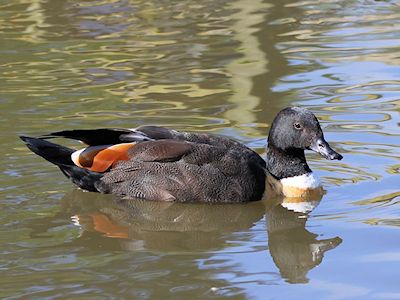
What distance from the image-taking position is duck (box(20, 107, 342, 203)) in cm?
1019

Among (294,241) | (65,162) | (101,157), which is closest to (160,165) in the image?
(101,157)

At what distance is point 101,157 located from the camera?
10.5 metres

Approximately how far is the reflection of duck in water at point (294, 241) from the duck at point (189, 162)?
24cm

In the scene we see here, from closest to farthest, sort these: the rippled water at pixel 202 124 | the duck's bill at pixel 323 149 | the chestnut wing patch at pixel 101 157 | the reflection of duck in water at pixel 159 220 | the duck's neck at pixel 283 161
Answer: the rippled water at pixel 202 124, the reflection of duck in water at pixel 159 220, the duck's bill at pixel 323 149, the chestnut wing patch at pixel 101 157, the duck's neck at pixel 283 161

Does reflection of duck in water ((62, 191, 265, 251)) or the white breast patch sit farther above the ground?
reflection of duck in water ((62, 191, 265, 251))

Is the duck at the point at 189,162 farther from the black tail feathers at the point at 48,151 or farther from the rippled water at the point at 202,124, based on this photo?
the rippled water at the point at 202,124

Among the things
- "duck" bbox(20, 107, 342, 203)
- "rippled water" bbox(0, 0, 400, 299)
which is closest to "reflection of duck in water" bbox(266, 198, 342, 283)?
"rippled water" bbox(0, 0, 400, 299)

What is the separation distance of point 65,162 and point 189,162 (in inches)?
41.8

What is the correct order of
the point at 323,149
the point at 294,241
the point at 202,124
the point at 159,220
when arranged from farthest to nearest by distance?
the point at 202,124 < the point at 323,149 < the point at 159,220 < the point at 294,241

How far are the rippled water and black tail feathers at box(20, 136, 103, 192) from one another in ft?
0.48

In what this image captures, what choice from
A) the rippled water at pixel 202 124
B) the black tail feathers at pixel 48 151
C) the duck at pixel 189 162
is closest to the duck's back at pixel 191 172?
the duck at pixel 189 162

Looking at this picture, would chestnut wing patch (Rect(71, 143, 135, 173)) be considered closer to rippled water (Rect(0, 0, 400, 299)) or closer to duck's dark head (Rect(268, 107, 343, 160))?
rippled water (Rect(0, 0, 400, 299))

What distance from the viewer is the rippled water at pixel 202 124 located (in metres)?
8.26

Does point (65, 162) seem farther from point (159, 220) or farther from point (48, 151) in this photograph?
point (159, 220)
